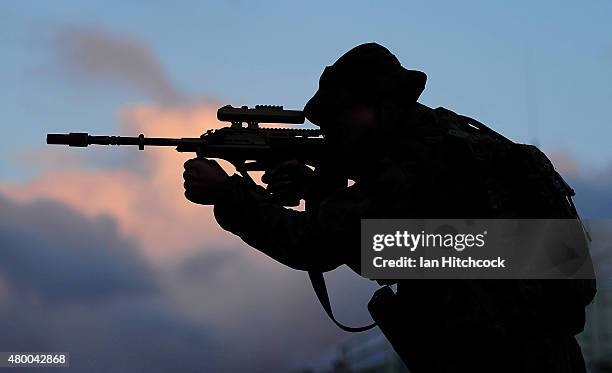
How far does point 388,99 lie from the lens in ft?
17.8

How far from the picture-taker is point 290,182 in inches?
240

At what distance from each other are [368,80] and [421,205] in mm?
864

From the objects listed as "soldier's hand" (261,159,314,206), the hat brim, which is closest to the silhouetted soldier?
the hat brim

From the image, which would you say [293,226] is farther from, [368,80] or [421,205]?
[368,80]

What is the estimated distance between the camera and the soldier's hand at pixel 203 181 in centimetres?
552

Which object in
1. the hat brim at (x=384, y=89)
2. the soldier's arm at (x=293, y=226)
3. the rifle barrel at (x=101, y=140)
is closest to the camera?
the soldier's arm at (x=293, y=226)

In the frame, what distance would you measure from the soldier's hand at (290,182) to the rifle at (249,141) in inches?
5.7

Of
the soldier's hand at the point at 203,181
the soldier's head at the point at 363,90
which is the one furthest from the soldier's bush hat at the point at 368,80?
the soldier's hand at the point at 203,181

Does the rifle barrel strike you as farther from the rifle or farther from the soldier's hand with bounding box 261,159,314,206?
the soldier's hand with bounding box 261,159,314,206

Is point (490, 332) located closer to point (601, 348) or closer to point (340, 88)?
point (340, 88)

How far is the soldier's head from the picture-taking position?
541cm

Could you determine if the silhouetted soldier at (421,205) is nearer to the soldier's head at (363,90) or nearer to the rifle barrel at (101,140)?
the soldier's head at (363,90)

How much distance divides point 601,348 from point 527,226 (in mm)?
20243

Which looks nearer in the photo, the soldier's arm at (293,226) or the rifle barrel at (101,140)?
the soldier's arm at (293,226)
